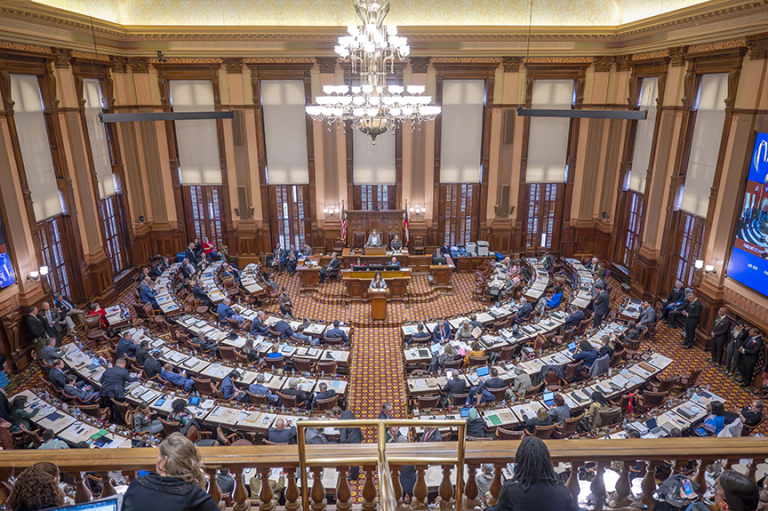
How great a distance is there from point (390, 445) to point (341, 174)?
15878 mm

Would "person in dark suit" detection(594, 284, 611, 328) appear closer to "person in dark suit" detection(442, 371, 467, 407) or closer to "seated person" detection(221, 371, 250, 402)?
"person in dark suit" detection(442, 371, 467, 407)

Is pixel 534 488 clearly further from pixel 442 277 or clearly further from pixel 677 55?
pixel 677 55

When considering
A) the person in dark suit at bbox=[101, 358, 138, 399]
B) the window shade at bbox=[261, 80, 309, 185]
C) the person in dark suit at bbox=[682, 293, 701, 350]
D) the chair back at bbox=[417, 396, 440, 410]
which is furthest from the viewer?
the window shade at bbox=[261, 80, 309, 185]

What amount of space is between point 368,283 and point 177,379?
7213 mm

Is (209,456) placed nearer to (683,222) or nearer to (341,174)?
(683,222)

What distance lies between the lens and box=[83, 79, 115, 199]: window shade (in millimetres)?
14578

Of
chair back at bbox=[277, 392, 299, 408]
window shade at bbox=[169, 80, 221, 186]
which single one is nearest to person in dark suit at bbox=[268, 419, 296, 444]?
chair back at bbox=[277, 392, 299, 408]

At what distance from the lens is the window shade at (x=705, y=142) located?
39.3 feet

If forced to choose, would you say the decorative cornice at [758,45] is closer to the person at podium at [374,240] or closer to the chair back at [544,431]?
the chair back at [544,431]

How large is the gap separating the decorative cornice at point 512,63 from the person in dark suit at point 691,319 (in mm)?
9642

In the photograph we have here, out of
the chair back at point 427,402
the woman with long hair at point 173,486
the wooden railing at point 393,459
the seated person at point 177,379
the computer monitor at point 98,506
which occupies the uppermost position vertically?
the woman with long hair at point 173,486

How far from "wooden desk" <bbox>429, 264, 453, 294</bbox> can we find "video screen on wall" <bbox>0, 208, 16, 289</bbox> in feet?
38.6

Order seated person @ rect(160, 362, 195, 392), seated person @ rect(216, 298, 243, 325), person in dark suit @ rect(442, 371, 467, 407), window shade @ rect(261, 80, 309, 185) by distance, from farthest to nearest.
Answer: window shade @ rect(261, 80, 309, 185) → seated person @ rect(216, 298, 243, 325) → seated person @ rect(160, 362, 195, 392) → person in dark suit @ rect(442, 371, 467, 407)

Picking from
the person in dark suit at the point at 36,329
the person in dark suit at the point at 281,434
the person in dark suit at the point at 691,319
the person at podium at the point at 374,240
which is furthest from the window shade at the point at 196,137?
the person in dark suit at the point at 691,319
